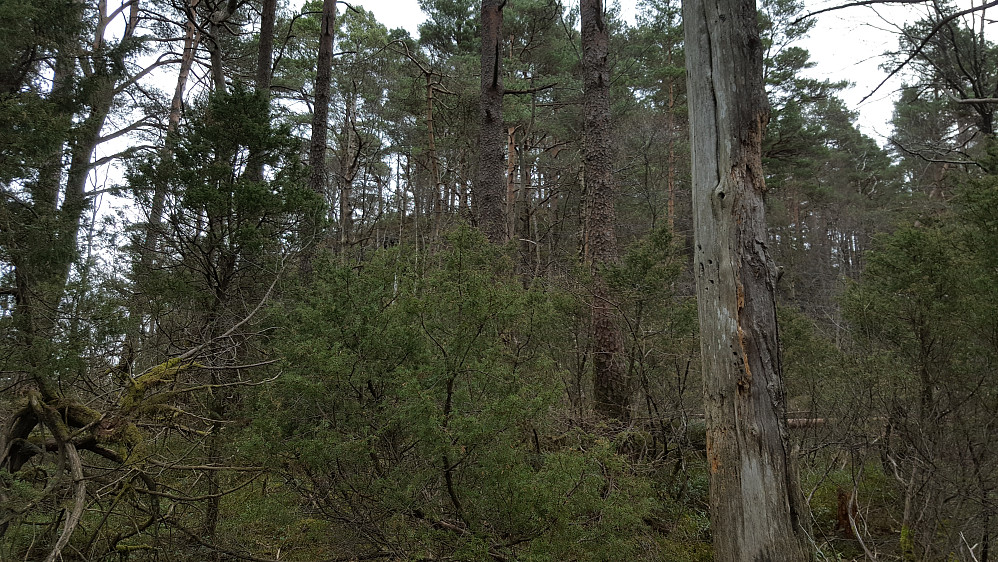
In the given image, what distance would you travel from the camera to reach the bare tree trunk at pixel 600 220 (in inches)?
224

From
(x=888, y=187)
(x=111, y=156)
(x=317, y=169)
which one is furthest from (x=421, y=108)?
(x=888, y=187)

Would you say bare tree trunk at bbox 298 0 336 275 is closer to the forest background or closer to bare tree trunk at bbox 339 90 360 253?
the forest background

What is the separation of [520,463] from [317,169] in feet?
Result: 19.2

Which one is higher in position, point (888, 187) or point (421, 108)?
point (888, 187)

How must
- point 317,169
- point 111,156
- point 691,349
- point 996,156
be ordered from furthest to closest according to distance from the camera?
point 111,156, point 317,169, point 996,156, point 691,349

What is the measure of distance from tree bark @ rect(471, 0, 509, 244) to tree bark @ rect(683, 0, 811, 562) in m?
4.27

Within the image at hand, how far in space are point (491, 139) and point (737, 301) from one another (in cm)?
529

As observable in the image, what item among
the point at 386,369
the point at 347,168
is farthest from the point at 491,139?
the point at 347,168

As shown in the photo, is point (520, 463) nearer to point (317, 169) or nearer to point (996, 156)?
point (317, 169)

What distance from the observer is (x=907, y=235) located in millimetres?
5520

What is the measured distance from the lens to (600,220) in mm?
6492

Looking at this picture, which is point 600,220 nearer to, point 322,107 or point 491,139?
point 491,139

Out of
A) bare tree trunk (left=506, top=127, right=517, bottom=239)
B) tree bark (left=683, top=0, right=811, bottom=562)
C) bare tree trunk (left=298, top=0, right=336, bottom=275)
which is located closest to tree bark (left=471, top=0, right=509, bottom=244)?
bare tree trunk (left=298, top=0, right=336, bottom=275)

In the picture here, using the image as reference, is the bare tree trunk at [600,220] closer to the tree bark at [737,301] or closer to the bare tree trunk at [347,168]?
the tree bark at [737,301]
